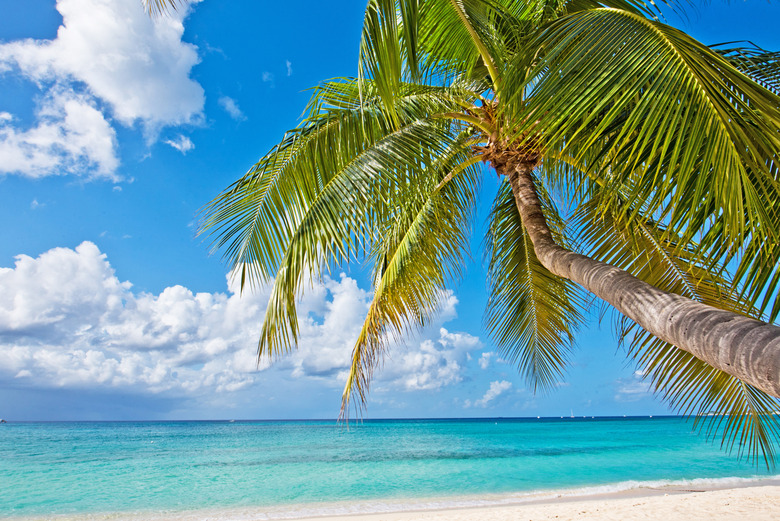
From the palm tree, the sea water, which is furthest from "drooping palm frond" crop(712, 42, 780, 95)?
the sea water

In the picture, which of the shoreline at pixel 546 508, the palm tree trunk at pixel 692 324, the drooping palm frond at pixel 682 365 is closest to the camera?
the palm tree trunk at pixel 692 324

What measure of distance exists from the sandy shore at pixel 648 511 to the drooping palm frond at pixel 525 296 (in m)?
2.90

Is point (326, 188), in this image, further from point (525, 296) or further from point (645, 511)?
point (645, 511)

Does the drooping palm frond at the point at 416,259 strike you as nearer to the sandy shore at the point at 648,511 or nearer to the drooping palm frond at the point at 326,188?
the drooping palm frond at the point at 326,188

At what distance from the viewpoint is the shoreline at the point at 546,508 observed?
7.25 meters

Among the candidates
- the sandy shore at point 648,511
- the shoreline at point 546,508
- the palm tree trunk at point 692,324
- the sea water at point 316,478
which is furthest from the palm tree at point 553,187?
the sea water at point 316,478

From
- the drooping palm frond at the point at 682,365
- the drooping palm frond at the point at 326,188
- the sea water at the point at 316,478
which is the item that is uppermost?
the drooping palm frond at the point at 326,188

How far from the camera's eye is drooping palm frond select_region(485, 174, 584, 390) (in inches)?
213

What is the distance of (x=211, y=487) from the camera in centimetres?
1246

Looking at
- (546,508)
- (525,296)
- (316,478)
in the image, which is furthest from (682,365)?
(316,478)

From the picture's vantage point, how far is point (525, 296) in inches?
224

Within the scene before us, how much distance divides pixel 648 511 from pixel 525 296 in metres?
4.77

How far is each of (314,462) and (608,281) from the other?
695 inches

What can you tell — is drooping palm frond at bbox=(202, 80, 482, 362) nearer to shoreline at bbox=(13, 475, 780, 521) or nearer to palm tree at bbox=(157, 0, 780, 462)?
palm tree at bbox=(157, 0, 780, 462)
